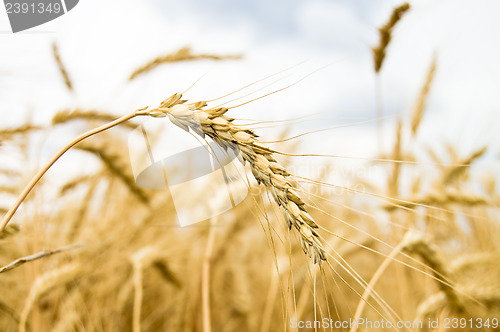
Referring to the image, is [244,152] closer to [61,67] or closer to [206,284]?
[206,284]

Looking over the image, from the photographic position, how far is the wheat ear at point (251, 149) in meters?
0.53

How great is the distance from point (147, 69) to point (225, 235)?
0.64m

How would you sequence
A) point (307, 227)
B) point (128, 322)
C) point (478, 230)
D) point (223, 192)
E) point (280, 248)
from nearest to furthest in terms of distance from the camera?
point (307, 227), point (223, 192), point (128, 322), point (280, 248), point (478, 230)

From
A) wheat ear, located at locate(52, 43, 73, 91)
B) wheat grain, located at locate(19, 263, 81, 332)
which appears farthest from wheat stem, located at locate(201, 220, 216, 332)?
wheat ear, located at locate(52, 43, 73, 91)

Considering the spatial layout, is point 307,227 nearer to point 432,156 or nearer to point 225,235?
point 225,235

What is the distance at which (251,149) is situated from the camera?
546mm

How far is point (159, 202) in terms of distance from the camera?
159 cm

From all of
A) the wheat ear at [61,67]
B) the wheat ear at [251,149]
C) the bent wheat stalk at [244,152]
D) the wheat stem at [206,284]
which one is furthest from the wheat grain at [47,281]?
the wheat ear at [61,67]

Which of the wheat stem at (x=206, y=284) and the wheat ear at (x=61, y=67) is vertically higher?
the wheat ear at (x=61, y=67)

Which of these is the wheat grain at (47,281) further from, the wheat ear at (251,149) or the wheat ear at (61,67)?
the wheat ear at (61,67)

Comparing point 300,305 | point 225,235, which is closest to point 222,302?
point 225,235

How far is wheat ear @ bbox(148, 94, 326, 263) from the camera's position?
1.74 feet

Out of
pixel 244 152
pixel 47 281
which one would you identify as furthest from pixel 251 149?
pixel 47 281

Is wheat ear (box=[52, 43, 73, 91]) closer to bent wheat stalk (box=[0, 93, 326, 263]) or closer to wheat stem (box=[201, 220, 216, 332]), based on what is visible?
wheat stem (box=[201, 220, 216, 332])
